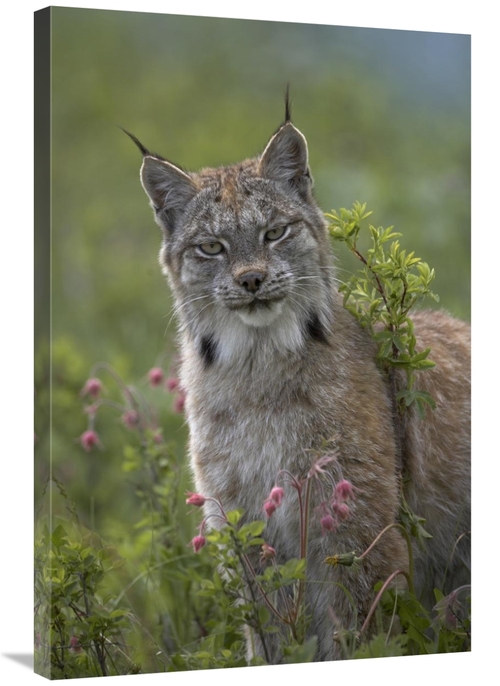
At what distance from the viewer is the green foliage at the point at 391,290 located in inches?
234

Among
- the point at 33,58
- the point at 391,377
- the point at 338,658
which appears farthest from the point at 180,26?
the point at 338,658

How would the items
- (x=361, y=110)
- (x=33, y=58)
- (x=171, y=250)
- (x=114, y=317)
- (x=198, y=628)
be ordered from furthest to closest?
1. (x=114, y=317)
2. (x=361, y=110)
3. (x=198, y=628)
4. (x=171, y=250)
5. (x=33, y=58)

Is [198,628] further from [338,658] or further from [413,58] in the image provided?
[413,58]

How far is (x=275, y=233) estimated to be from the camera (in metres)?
5.88

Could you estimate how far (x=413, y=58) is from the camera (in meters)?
6.95

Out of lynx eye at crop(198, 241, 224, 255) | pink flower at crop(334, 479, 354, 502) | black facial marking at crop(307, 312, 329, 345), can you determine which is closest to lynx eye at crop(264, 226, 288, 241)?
lynx eye at crop(198, 241, 224, 255)

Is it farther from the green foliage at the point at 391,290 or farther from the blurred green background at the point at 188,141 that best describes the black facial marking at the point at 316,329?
the blurred green background at the point at 188,141

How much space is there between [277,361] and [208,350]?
1.18 ft

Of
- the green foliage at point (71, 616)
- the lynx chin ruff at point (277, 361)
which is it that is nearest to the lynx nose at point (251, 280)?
the lynx chin ruff at point (277, 361)

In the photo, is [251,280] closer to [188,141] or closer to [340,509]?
[340,509]

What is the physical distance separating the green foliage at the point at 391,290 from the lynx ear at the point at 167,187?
0.72m

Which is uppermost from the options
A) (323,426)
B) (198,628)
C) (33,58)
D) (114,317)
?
(33,58)

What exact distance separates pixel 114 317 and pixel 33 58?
171 inches
